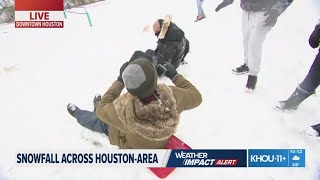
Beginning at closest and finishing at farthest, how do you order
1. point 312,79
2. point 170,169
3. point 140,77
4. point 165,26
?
point 140,77 → point 170,169 → point 312,79 → point 165,26

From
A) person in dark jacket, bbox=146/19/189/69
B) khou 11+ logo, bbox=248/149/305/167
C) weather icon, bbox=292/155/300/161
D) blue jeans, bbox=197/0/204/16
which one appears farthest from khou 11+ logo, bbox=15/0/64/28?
weather icon, bbox=292/155/300/161

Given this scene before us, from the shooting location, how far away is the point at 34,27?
57.8 inches

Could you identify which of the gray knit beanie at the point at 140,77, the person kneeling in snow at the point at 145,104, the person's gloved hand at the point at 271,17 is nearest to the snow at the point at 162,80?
the person's gloved hand at the point at 271,17

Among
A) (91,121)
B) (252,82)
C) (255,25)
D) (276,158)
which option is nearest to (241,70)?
(252,82)

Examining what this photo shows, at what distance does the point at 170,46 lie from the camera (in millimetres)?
1685

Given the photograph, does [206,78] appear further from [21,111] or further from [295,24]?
[21,111]

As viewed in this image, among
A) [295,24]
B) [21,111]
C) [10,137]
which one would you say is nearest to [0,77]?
[21,111]

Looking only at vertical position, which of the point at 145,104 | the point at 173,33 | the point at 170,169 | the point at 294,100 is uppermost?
the point at 173,33

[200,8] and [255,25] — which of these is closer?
[255,25]

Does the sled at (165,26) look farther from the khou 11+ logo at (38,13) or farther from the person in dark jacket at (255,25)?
the khou 11+ logo at (38,13)

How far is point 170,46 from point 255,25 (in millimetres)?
434

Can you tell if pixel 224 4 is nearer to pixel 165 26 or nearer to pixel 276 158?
pixel 165 26

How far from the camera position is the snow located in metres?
1.34

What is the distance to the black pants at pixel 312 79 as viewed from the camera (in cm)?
138
